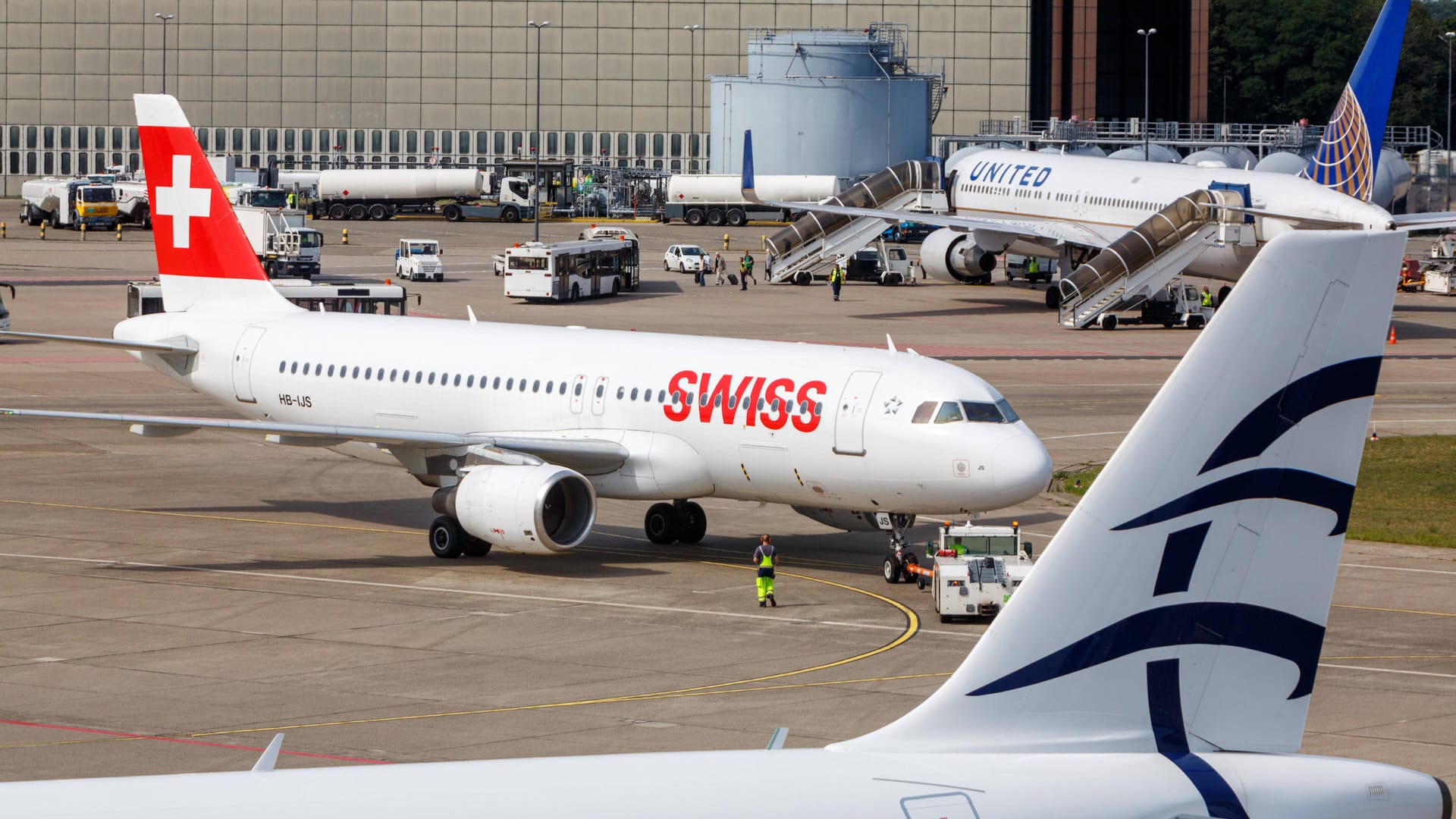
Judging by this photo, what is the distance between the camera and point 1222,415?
9.57 meters

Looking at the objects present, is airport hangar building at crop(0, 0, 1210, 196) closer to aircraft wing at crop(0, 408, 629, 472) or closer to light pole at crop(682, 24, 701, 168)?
light pole at crop(682, 24, 701, 168)

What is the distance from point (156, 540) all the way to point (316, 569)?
4336mm

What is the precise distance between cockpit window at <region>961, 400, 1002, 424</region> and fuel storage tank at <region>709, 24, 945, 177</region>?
112585 millimetres

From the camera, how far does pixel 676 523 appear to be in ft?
115

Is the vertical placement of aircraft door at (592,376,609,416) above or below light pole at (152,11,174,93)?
below

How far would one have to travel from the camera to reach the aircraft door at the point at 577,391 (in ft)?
110

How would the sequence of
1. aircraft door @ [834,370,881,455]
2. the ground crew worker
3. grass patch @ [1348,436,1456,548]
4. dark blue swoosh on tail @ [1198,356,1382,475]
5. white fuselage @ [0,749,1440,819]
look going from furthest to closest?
grass patch @ [1348,436,1456,548], aircraft door @ [834,370,881,455], the ground crew worker, dark blue swoosh on tail @ [1198,356,1382,475], white fuselage @ [0,749,1440,819]

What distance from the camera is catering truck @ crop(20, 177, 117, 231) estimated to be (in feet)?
429

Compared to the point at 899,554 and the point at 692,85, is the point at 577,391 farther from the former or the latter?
the point at 692,85

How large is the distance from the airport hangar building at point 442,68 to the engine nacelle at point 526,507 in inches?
5406

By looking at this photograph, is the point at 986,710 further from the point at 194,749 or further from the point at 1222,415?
the point at 194,749

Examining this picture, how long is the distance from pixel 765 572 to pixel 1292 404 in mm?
19600

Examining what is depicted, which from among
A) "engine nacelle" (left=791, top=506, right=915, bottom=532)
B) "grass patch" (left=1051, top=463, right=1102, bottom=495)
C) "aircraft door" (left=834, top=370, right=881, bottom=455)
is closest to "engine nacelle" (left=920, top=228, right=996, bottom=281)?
"grass patch" (left=1051, top=463, right=1102, bottom=495)

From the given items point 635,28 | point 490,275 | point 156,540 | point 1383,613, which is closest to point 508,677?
point 156,540
